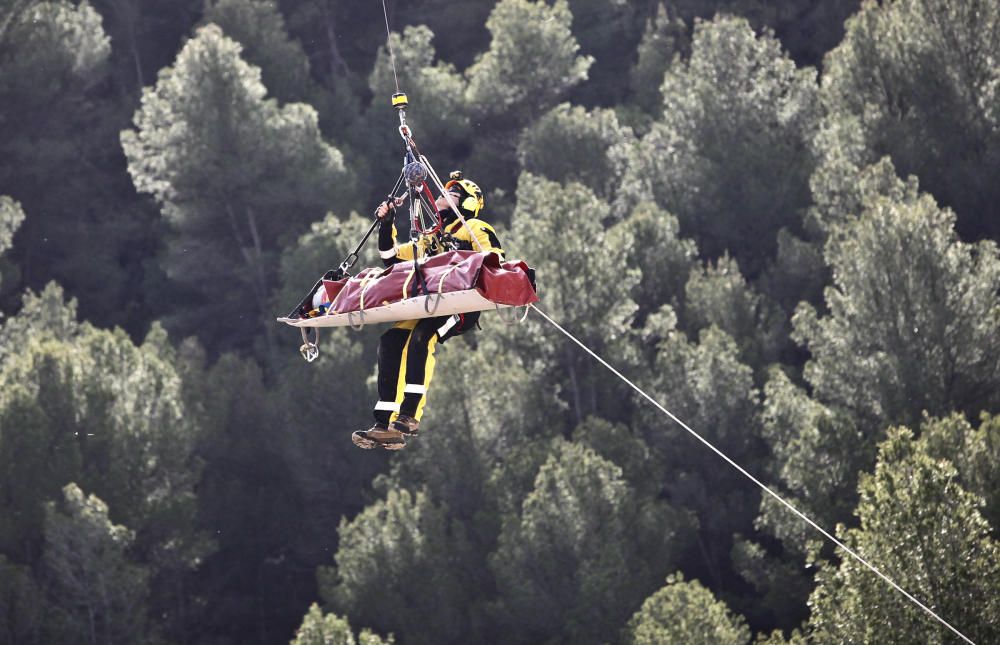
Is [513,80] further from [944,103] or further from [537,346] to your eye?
[944,103]

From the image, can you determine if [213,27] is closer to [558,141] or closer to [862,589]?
[558,141]

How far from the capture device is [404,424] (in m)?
9.73

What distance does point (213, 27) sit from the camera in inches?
1491

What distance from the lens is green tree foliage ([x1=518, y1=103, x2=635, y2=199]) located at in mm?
37750

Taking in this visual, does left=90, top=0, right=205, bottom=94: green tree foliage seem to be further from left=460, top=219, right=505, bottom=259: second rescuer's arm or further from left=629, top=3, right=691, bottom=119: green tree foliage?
left=460, top=219, right=505, bottom=259: second rescuer's arm

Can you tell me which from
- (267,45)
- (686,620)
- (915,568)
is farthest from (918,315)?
(267,45)

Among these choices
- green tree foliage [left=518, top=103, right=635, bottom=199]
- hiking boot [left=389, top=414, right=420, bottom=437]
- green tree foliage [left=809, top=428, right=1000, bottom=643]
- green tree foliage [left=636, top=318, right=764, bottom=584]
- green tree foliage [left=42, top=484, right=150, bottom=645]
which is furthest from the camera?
green tree foliage [left=518, top=103, right=635, bottom=199]

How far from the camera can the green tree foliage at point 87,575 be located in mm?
28438

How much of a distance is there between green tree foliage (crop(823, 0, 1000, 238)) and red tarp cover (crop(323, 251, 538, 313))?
22996 millimetres

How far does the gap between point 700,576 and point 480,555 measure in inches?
161

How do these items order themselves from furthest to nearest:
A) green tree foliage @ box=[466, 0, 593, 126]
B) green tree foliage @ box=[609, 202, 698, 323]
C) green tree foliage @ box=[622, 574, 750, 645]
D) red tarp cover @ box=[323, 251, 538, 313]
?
green tree foliage @ box=[466, 0, 593, 126] → green tree foliage @ box=[609, 202, 698, 323] → green tree foliage @ box=[622, 574, 750, 645] → red tarp cover @ box=[323, 251, 538, 313]

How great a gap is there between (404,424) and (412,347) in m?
0.50

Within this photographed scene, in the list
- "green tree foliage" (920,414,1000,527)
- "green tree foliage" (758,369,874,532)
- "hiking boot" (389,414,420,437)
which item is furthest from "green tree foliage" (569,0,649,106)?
"hiking boot" (389,414,420,437)

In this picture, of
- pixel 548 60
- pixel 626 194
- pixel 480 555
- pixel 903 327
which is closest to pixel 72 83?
pixel 548 60
